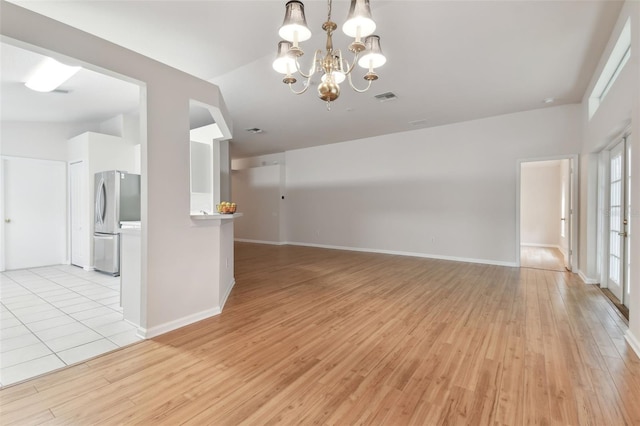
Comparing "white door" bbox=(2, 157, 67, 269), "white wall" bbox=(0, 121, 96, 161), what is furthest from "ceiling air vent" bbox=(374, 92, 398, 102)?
"white door" bbox=(2, 157, 67, 269)

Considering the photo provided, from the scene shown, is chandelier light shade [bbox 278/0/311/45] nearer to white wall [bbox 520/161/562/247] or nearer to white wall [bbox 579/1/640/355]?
white wall [bbox 579/1/640/355]

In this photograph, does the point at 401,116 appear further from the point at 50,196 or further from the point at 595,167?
the point at 50,196

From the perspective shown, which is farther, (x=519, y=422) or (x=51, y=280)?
(x=51, y=280)

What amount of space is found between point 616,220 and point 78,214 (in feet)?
30.4

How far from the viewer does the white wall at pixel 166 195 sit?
101 inches

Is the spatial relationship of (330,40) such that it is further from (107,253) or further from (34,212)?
(34,212)

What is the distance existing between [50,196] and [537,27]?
28.1 feet

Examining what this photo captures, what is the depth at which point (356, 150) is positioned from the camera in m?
8.23

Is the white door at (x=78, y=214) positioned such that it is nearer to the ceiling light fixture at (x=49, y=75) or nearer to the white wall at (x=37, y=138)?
the white wall at (x=37, y=138)

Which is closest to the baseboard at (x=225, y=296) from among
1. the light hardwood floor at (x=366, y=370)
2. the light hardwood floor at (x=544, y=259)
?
the light hardwood floor at (x=366, y=370)

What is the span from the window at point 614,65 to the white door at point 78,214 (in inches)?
329

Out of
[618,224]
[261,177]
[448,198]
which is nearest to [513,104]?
[448,198]

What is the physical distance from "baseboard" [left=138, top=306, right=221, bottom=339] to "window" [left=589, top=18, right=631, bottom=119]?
4932mm

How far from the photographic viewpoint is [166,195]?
2.80 metres
